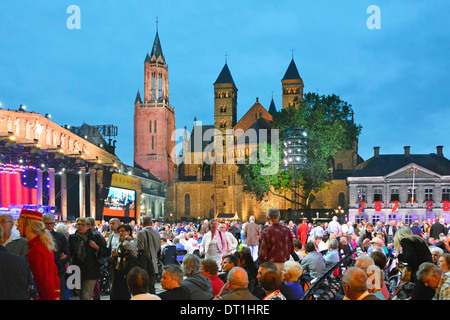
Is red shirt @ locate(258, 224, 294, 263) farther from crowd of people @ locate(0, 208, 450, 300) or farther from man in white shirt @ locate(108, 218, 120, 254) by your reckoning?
man in white shirt @ locate(108, 218, 120, 254)

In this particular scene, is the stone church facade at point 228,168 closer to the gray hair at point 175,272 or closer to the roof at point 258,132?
the roof at point 258,132

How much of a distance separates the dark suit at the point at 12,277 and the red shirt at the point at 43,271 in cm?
85

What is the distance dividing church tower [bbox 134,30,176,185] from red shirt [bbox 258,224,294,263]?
63.6 meters

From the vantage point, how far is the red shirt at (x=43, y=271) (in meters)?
5.11

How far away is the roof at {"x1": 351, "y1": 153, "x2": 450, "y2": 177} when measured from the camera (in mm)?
51844

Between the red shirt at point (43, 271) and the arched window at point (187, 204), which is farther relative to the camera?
the arched window at point (187, 204)

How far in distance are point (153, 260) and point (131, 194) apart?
39210mm

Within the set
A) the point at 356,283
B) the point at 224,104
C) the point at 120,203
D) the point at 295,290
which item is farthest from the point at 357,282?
the point at 224,104

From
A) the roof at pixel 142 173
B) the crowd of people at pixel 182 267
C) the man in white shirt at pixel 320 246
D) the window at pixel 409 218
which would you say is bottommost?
the window at pixel 409 218

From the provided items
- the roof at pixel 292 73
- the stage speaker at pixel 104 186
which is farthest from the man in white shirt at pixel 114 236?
the roof at pixel 292 73

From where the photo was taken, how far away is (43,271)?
16.8 ft

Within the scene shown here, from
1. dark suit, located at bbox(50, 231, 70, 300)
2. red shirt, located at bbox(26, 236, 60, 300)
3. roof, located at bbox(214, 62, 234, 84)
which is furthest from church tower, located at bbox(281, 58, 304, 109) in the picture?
red shirt, located at bbox(26, 236, 60, 300)
